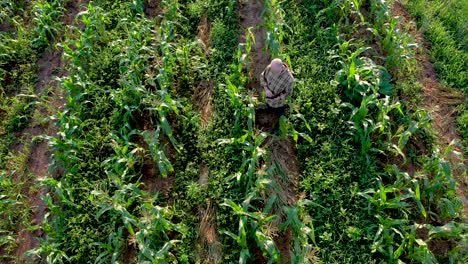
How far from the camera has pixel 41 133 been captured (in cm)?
566

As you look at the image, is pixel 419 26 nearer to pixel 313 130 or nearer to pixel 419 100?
pixel 419 100

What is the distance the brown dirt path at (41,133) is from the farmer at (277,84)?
10.1ft

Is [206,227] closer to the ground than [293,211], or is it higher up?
closer to the ground

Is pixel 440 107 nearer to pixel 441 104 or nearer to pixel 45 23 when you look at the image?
pixel 441 104

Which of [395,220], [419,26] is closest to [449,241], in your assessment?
[395,220]

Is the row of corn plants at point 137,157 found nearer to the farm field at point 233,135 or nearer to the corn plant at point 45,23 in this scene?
the farm field at point 233,135

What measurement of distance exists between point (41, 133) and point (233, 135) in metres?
2.89

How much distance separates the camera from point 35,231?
4.84 metres

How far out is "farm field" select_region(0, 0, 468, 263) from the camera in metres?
4.47

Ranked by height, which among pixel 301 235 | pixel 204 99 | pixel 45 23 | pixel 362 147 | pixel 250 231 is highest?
pixel 362 147

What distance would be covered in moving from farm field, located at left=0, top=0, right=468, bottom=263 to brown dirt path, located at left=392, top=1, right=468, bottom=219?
0.07 feet

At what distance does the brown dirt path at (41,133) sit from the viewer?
4.80 meters

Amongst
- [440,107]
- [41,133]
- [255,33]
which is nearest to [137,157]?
[41,133]

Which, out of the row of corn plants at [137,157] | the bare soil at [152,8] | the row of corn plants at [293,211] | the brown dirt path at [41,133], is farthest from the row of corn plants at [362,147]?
the brown dirt path at [41,133]
